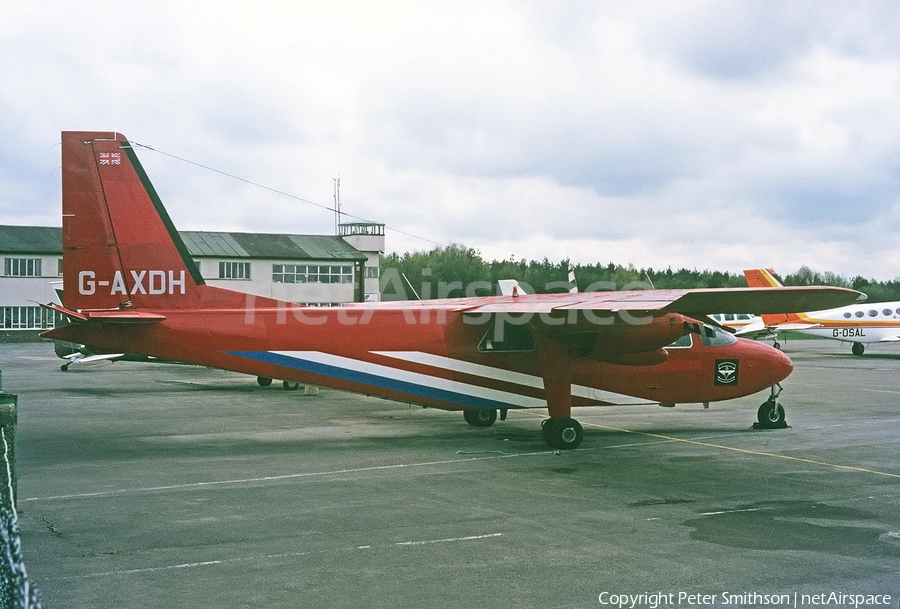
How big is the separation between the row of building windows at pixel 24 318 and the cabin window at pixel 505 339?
56.9 metres

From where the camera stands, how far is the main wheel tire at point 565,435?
14789 mm

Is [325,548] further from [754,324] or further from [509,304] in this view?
[754,324]

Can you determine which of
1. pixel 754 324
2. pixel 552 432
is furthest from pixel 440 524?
pixel 754 324

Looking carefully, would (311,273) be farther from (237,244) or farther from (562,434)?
(562,434)

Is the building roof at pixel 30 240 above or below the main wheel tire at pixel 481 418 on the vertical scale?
above

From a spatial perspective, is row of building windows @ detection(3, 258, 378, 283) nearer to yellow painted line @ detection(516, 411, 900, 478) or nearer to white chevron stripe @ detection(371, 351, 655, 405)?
yellow painted line @ detection(516, 411, 900, 478)

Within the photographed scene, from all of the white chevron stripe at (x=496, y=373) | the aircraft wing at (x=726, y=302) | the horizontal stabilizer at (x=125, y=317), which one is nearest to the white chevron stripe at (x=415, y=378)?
the white chevron stripe at (x=496, y=373)

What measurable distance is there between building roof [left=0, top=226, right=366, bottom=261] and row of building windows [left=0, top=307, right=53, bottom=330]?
174 inches

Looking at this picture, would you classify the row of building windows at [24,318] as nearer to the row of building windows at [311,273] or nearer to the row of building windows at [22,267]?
the row of building windows at [22,267]

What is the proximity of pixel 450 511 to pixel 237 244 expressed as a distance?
5748cm

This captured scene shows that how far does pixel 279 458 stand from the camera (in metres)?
13.8

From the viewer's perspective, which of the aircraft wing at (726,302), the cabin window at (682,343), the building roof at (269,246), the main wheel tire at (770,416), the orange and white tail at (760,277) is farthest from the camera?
the building roof at (269,246)

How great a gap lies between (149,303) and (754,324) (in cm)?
4099

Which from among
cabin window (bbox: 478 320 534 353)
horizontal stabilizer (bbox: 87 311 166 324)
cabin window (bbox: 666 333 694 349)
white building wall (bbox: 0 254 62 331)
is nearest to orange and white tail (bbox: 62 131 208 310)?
horizontal stabilizer (bbox: 87 311 166 324)
